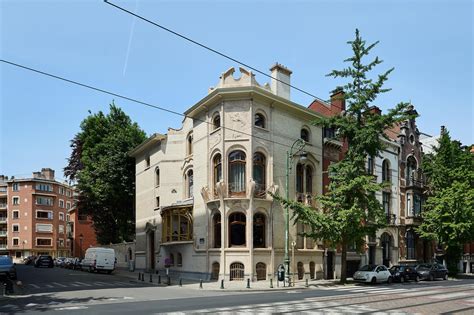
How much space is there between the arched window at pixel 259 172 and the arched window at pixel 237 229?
78.2 inches

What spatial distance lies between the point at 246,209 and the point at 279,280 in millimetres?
4835

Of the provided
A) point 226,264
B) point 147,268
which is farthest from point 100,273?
point 226,264

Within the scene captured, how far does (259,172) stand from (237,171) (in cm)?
154

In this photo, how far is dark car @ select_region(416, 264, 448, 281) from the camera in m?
35.2

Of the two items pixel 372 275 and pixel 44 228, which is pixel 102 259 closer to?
pixel 372 275

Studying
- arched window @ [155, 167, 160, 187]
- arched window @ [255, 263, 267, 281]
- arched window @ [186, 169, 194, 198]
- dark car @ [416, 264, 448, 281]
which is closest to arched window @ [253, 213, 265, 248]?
arched window @ [255, 263, 267, 281]

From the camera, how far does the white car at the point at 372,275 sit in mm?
29516

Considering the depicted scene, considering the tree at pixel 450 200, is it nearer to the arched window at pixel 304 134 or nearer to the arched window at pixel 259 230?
the arched window at pixel 304 134

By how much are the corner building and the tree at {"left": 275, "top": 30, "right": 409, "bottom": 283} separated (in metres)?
2.59

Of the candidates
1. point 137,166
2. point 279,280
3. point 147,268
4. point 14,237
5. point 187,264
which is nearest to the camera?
point 279,280

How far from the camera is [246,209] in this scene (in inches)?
1150

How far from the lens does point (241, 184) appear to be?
29.8m

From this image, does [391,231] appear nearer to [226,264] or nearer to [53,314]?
[226,264]

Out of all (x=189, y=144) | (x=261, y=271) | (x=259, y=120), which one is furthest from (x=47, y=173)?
(x=261, y=271)
